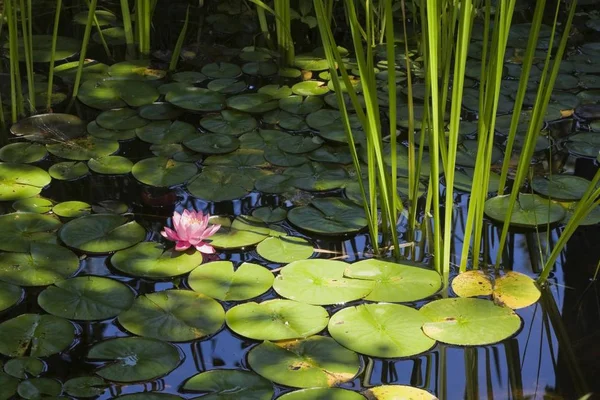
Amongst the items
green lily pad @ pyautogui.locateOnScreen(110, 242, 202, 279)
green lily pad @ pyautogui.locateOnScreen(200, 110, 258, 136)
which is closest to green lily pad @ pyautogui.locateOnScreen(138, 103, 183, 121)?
green lily pad @ pyautogui.locateOnScreen(200, 110, 258, 136)

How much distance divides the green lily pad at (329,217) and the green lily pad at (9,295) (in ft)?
2.49

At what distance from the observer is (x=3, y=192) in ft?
7.87

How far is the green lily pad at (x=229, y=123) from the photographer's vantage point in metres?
2.79

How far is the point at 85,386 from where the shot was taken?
1.67 metres

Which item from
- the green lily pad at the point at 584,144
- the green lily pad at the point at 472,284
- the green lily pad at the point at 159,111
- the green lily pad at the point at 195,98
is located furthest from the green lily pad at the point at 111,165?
the green lily pad at the point at 584,144

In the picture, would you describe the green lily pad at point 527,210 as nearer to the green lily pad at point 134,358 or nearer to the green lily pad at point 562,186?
the green lily pad at point 562,186

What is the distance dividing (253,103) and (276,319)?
4.17ft

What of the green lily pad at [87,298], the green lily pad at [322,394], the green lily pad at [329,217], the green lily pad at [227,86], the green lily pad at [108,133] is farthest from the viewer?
the green lily pad at [227,86]

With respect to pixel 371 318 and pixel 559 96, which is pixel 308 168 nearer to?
pixel 371 318

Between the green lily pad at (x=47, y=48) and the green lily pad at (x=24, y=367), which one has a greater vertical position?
the green lily pad at (x=47, y=48)

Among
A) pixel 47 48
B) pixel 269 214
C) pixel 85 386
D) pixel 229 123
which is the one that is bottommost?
pixel 85 386

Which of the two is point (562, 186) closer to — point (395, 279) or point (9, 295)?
point (395, 279)

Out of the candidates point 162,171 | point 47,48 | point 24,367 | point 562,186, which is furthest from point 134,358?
point 47,48

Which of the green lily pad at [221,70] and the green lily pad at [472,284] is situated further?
the green lily pad at [221,70]
